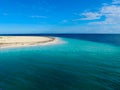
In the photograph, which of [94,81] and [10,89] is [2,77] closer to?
[10,89]

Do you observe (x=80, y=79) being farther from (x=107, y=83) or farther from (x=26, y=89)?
(x=26, y=89)

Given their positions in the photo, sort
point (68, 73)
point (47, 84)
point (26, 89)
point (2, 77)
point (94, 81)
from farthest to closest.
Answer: point (68, 73) → point (2, 77) → point (94, 81) → point (47, 84) → point (26, 89)

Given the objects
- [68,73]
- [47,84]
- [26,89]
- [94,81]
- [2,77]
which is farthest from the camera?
[68,73]

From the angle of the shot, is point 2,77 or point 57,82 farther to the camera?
point 2,77

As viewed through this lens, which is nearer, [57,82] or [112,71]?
[57,82]

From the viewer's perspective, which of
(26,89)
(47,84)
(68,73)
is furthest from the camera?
(68,73)

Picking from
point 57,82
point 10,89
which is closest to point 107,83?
point 57,82

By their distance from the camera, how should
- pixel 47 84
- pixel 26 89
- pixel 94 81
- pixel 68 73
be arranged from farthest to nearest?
1. pixel 68 73
2. pixel 94 81
3. pixel 47 84
4. pixel 26 89

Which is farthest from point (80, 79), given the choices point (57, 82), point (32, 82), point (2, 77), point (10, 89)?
point (2, 77)

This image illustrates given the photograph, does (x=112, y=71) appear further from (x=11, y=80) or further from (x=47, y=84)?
(x=11, y=80)
